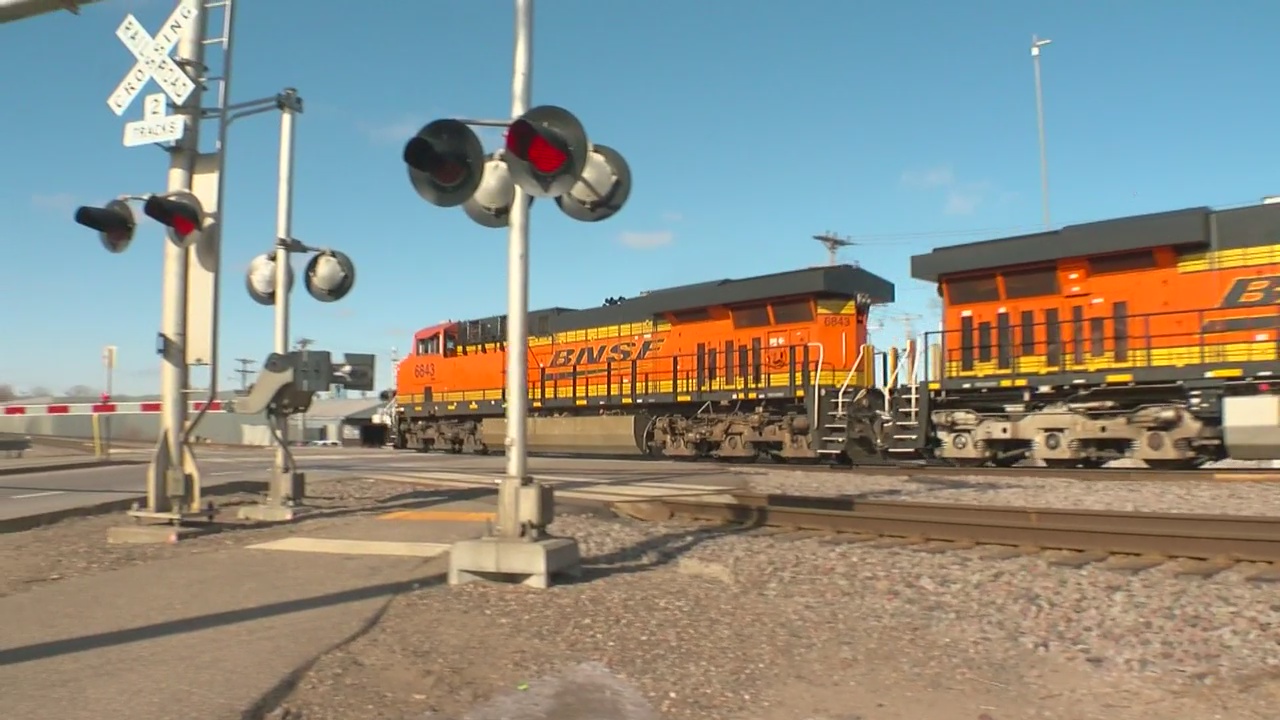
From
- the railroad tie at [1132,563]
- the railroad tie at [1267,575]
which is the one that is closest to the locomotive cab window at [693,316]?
the railroad tie at [1132,563]

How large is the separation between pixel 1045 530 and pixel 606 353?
1571 centimetres

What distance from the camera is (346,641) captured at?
15.6 feet

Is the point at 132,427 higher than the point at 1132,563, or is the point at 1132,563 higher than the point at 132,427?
the point at 132,427

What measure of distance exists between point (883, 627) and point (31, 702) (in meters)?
4.38

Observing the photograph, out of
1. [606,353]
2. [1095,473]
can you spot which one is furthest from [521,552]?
[606,353]

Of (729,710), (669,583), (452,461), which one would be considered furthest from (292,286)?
(452,461)

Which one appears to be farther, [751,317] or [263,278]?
[751,317]

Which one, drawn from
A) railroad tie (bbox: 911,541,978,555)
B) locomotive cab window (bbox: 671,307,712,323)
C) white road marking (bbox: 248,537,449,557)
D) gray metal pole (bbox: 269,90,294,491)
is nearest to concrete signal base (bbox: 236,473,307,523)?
gray metal pole (bbox: 269,90,294,491)

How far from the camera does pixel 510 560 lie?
19.9 ft

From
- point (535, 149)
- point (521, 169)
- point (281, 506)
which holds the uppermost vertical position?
point (535, 149)

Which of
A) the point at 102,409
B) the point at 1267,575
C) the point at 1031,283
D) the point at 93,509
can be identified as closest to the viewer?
the point at 1267,575

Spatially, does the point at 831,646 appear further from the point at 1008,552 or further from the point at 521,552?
the point at 1008,552

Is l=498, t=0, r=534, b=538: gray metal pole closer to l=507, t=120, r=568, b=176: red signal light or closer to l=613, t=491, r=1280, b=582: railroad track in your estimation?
l=507, t=120, r=568, b=176: red signal light

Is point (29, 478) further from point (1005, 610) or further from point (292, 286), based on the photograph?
point (1005, 610)
